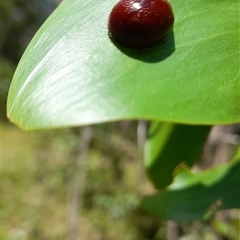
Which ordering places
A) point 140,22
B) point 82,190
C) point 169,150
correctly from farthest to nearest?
point 82,190 → point 169,150 → point 140,22

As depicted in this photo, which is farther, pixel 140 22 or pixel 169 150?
pixel 169 150

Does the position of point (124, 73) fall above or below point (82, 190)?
above

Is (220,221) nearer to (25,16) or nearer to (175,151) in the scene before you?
(175,151)

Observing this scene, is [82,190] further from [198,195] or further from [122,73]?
[122,73]

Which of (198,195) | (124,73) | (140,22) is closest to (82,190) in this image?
(198,195)

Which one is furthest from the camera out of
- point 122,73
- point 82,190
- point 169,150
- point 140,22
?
point 82,190

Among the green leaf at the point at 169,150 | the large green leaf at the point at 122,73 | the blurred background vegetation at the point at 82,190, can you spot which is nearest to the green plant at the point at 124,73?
the large green leaf at the point at 122,73

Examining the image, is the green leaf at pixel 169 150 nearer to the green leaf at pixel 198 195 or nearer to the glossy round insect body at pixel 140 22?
the green leaf at pixel 198 195
